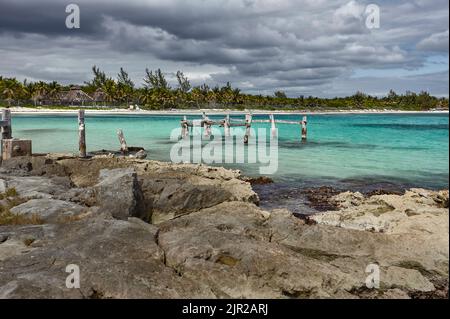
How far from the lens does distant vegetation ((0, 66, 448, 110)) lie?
298 ft

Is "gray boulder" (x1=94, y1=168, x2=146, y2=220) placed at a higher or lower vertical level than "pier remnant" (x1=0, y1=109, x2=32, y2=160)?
lower

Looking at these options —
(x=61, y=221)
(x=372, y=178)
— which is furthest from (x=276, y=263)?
(x=372, y=178)

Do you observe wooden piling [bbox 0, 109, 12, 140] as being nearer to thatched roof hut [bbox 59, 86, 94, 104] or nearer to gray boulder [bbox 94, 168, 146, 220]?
gray boulder [bbox 94, 168, 146, 220]

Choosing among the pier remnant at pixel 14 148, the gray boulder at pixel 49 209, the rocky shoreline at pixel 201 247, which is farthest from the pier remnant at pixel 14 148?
the gray boulder at pixel 49 209

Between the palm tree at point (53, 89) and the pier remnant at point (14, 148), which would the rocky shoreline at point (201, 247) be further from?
the palm tree at point (53, 89)

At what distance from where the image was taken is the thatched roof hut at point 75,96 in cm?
9620

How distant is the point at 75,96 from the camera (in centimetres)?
9712

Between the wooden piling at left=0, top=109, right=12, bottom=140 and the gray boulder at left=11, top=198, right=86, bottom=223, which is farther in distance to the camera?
the wooden piling at left=0, top=109, right=12, bottom=140

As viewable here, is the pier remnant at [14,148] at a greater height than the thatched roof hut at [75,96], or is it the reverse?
the thatched roof hut at [75,96]

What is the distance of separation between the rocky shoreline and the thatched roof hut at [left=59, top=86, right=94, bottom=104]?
92.3m

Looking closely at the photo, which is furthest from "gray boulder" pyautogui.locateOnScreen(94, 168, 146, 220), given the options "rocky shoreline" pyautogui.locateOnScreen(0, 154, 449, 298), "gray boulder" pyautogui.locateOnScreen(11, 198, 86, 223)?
"gray boulder" pyautogui.locateOnScreen(11, 198, 86, 223)

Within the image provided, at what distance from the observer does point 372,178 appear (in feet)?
54.9

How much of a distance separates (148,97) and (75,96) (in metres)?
16.2

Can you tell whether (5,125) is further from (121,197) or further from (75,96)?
(75,96)
